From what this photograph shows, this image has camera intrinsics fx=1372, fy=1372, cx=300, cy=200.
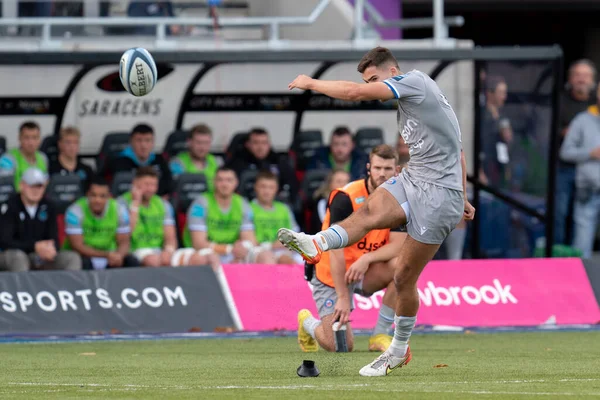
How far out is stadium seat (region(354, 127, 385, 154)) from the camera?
17938 mm

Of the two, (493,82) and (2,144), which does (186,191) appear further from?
(493,82)

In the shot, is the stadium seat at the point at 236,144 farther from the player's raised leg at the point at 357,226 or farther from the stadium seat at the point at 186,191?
the player's raised leg at the point at 357,226

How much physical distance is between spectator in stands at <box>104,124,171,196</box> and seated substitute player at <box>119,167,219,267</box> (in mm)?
648

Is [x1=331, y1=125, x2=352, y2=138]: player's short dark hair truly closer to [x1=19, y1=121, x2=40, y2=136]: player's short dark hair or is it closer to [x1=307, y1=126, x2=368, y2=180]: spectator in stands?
[x1=307, y1=126, x2=368, y2=180]: spectator in stands

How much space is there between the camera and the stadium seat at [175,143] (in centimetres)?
1758

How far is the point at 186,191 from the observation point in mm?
16766

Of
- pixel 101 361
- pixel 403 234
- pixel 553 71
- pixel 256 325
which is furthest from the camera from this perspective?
pixel 553 71

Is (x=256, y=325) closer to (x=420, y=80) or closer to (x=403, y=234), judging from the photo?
(x=403, y=234)

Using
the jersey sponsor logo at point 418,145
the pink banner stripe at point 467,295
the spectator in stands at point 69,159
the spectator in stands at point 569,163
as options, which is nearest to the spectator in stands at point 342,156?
the pink banner stripe at point 467,295

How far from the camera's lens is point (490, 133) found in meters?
18.3

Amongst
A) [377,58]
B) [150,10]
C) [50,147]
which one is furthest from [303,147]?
[377,58]

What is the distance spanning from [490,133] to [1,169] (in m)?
6.45

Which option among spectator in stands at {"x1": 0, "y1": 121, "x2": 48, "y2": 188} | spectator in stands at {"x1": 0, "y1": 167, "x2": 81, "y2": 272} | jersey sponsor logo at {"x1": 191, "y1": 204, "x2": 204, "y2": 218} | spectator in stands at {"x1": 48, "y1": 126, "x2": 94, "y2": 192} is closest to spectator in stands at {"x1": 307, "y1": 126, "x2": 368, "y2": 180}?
jersey sponsor logo at {"x1": 191, "y1": 204, "x2": 204, "y2": 218}

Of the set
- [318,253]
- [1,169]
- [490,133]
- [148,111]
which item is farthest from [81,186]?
[318,253]
